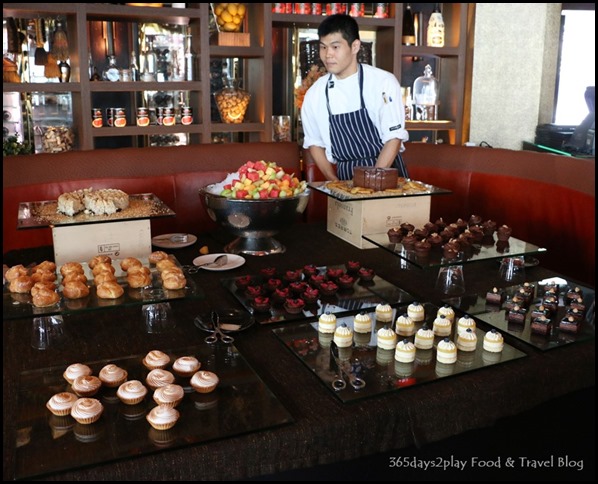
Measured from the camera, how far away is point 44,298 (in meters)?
1.34

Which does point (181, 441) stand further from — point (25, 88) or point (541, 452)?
point (25, 88)

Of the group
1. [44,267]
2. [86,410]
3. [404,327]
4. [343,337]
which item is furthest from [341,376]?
[44,267]

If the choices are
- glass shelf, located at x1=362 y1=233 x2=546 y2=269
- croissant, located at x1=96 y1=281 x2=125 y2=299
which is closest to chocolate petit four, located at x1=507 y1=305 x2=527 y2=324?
glass shelf, located at x1=362 y1=233 x2=546 y2=269

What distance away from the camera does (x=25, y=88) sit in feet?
11.4

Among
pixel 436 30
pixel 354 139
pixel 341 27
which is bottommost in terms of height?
pixel 354 139

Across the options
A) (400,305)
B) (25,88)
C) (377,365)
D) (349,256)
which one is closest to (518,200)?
(349,256)

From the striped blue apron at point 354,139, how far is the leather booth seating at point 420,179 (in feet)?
0.81

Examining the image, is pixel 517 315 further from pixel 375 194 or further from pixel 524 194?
pixel 524 194

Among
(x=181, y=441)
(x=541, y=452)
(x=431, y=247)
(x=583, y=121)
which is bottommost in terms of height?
(x=541, y=452)

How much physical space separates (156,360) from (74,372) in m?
0.15

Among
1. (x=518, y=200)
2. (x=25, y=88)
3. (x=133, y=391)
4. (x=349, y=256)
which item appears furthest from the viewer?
(x=25, y=88)

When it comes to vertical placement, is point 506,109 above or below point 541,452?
above

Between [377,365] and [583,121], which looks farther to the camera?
[583,121]

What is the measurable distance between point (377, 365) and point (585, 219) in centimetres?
165
